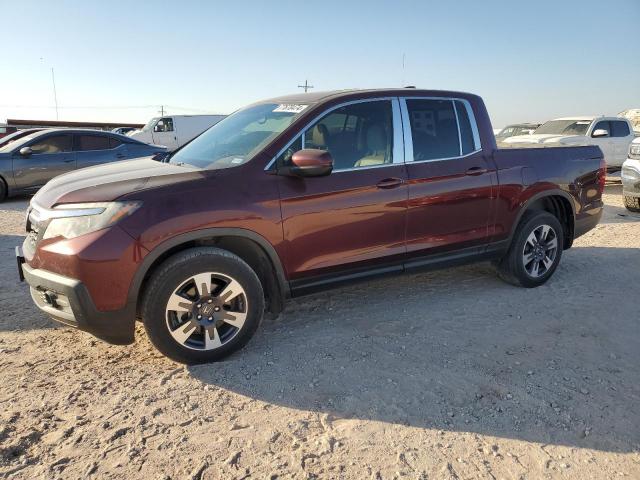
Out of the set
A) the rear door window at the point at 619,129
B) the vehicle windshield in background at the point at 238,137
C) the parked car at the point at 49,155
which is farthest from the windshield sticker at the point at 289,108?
the rear door window at the point at 619,129

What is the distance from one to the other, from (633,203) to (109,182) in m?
9.19

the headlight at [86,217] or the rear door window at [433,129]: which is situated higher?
the rear door window at [433,129]

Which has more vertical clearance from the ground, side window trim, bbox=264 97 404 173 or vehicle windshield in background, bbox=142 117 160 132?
vehicle windshield in background, bbox=142 117 160 132

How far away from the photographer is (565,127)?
13.3 meters

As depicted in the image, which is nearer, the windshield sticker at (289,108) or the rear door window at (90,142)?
the windshield sticker at (289,108)

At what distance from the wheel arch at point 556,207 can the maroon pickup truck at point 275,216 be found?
32mm

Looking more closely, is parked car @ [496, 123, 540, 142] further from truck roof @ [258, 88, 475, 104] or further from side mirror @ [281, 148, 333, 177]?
side mirror @ [281, 148, 333, 177]

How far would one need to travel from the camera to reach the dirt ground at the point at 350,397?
2.41m

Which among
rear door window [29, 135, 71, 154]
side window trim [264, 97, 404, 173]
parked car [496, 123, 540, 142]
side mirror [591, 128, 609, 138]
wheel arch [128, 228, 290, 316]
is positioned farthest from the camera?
parked car [496, 123, 540, 142]

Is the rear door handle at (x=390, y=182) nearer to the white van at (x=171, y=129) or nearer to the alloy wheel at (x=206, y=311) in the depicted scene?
the alloy wheel at (x=206, y=311)

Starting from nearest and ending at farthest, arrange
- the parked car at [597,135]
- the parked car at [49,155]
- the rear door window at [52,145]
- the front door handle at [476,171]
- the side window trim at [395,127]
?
the side window trim at [395,127] → the front door handle at [476,171] → the parked car at [49,155] → the rear door window at [52,145] → the parked car at [597,135]

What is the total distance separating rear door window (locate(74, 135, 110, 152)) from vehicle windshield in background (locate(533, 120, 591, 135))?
10942 millimetres

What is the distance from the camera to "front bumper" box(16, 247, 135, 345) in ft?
9.52

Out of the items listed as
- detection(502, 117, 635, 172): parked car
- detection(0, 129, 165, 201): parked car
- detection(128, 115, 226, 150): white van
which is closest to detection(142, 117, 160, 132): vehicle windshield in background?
detection(128, 115, 226, 150): white van
